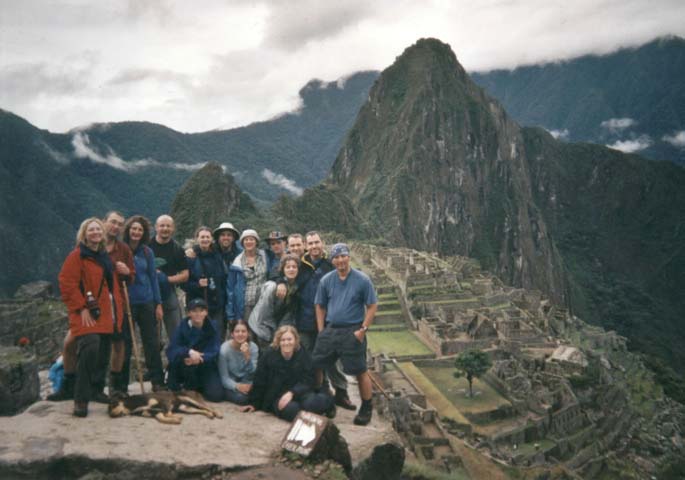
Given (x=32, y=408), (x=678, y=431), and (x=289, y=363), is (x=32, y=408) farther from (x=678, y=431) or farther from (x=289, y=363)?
(x=678, y=431)

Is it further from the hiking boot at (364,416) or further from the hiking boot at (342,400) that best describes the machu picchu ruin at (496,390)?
the hiking boot at (364,416)

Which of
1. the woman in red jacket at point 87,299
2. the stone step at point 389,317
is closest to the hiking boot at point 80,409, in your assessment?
the woman in red jacket at point 87,299

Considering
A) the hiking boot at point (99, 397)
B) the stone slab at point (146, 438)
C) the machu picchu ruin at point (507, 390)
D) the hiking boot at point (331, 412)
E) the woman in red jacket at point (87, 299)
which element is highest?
the woman in red jacket at point (87, 299)

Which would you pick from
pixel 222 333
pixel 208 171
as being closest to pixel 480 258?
pixel 208 171

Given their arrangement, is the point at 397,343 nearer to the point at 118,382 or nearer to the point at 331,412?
the point at 331,412

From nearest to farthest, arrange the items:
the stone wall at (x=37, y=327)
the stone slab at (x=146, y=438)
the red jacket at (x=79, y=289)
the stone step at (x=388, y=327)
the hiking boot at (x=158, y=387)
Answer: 1. the stone slab at (x=146, y=438)
2. the red jacket at (x=79, y=289)
3. the hiking boot at (x=158, y=387)
4. the stone wall at (x=37, y=327)
5. the stone step at (x=388, y=327)

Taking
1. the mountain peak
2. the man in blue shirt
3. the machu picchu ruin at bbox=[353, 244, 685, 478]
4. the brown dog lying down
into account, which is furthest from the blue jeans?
the mountain peak

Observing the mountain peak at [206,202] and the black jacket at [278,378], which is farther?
the mountain peak at [206,202]

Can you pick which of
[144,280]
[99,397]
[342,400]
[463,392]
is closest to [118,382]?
[99,397]
